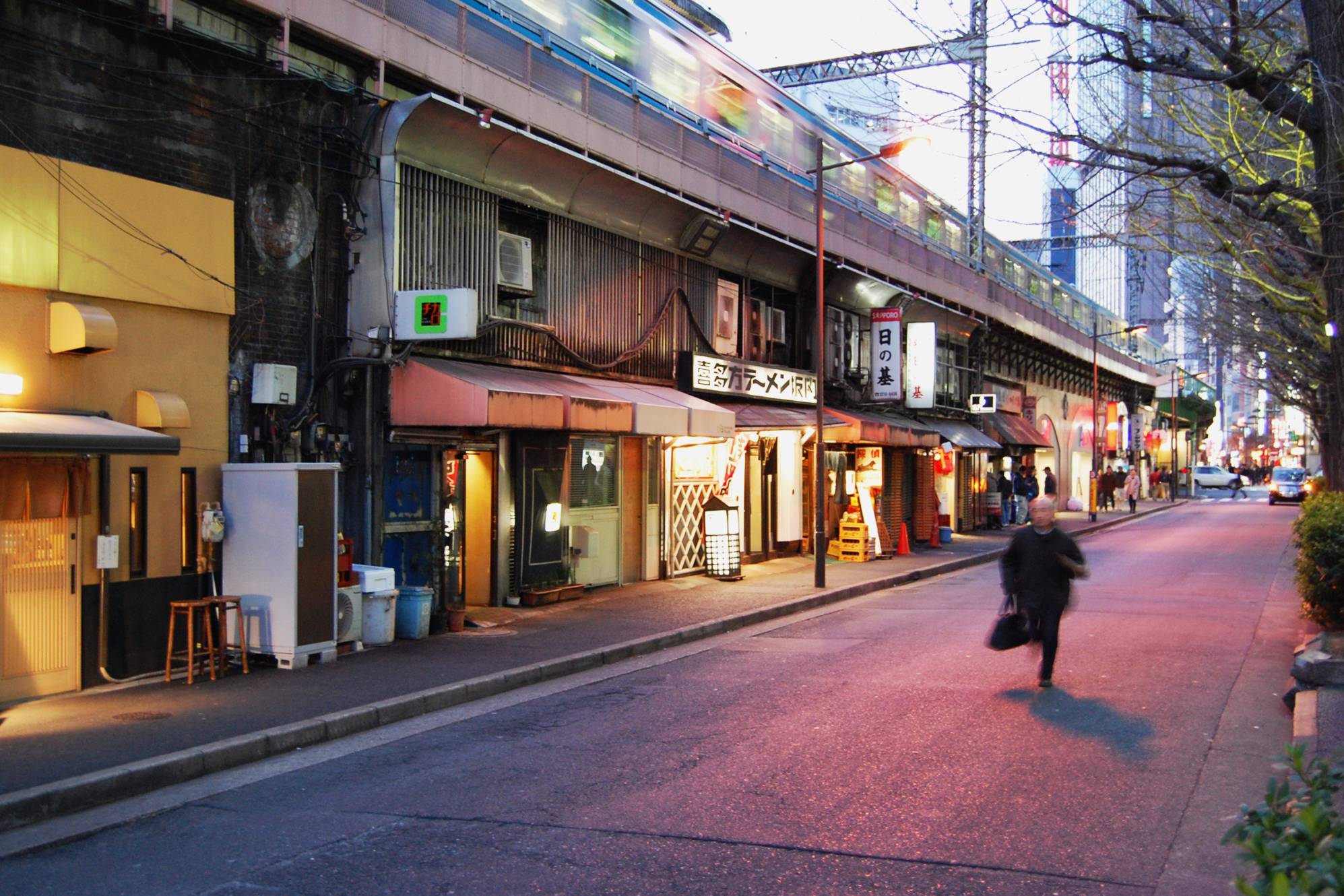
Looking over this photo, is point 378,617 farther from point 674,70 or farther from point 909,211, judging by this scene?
point 909,211

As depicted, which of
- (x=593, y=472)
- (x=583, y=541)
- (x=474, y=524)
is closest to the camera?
(x=474, y=524)

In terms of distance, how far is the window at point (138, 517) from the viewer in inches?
423

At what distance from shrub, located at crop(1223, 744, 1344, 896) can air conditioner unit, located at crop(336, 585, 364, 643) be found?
10.3 m

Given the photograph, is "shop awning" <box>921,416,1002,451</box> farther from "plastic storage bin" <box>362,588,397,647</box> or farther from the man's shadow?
the man's shadow

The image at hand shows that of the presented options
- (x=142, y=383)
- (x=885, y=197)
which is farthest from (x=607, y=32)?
A: (x=885, y=197)

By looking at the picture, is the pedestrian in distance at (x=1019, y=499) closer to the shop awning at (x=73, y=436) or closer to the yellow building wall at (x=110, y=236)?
the yellow building wall at (x=110, y=236)

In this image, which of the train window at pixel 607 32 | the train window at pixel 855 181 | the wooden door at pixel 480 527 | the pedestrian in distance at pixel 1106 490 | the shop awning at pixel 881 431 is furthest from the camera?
the pedestrian in distance at pixel 1106 490

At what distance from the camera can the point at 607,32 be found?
18.2 metres

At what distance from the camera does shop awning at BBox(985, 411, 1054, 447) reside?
121 feet

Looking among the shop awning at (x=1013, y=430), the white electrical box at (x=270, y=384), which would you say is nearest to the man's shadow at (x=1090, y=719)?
the white electrical box at (x=270, y=384)

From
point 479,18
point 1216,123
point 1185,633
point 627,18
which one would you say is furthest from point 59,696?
point 1216,123

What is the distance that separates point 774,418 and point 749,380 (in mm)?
922

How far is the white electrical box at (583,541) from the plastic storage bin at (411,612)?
403cm

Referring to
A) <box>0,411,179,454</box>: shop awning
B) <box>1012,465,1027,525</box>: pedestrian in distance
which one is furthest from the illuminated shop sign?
<box>1012,465,1027,525</box>: pedestrian in distance
